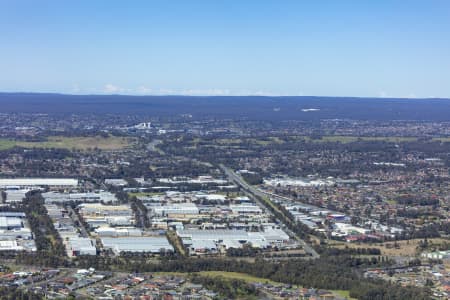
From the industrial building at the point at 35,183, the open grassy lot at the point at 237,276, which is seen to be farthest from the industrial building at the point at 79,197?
the open grassy lot at the point at 237,276

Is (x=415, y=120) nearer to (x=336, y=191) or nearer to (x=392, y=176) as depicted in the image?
(x=392, y=176)

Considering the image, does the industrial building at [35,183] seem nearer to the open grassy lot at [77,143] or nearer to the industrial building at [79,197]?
the industrial building at [79,197]

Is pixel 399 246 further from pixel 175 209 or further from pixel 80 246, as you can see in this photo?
pixel 80 246

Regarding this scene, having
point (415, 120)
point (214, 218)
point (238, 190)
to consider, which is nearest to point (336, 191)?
point (238, 190)

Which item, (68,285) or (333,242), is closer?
(68,285)

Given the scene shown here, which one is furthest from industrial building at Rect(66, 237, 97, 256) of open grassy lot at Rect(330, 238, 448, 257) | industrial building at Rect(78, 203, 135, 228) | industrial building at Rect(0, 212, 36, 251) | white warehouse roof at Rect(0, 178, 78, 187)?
white warehouse roof at Rect(0, 178, 78, 187)

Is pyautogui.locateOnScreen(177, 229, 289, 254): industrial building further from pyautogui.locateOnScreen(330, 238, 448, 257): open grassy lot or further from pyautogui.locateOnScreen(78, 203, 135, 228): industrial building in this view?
pyautogui.locateOnScreen(78, 203, 135, 228): industrial building

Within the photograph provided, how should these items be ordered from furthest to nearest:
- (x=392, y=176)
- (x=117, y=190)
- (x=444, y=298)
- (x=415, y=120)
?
(x=415, y=120) < (x=392, y=176) < (x=117, y=190) < (x=444, y=298)

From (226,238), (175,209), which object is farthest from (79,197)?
(226,238)
